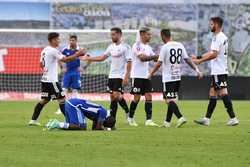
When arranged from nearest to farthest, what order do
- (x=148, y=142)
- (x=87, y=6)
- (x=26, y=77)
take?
(x=148, y=142)
(x=26, y=77)
(x=87, y=6)

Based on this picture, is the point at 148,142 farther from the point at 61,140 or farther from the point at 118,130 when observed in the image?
the point at 118,130

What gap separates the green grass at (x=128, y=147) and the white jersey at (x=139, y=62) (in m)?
1.25

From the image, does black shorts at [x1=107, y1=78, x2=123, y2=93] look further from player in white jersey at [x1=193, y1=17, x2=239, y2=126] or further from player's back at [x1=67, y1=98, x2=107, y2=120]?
player's back at [x1=67, y1=98, x2=107, y2=120]

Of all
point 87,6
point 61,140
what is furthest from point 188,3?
point 61,140

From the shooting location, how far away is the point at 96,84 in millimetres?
35125

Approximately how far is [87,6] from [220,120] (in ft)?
72.5

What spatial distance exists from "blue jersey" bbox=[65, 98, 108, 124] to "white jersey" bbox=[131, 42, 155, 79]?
241 centimetres

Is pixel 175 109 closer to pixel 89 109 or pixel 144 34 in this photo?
pixel 89 109

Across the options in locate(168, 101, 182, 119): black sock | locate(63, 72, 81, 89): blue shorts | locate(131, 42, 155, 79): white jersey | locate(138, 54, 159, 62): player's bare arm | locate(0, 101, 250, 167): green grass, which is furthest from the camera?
locate(63, 72, 81, 89): blue shorts

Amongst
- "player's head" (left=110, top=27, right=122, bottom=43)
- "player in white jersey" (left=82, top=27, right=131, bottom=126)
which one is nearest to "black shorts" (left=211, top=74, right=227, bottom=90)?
"player in white jersey" (left=82, top=27, right=131, bottom=126)

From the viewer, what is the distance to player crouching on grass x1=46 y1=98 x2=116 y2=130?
55.3 feet

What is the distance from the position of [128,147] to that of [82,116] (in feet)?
11.7

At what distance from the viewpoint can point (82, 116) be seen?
1694 centimetres

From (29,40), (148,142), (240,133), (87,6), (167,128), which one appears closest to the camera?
(148,142)
